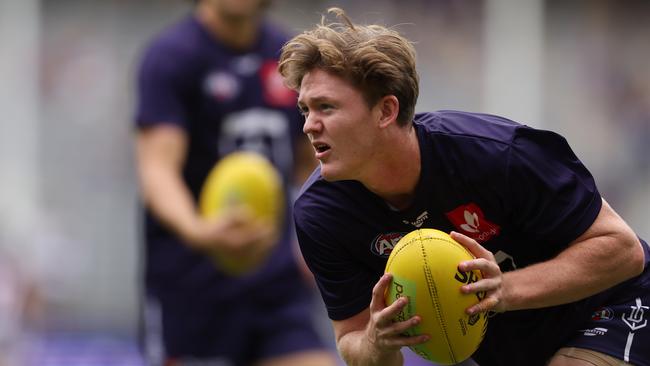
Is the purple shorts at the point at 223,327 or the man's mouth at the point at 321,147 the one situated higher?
the man's mouth at the point at 321,147

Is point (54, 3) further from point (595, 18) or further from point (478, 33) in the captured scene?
point (595, 18)

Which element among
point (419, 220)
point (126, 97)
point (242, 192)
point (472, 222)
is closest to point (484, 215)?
point (472, 222)

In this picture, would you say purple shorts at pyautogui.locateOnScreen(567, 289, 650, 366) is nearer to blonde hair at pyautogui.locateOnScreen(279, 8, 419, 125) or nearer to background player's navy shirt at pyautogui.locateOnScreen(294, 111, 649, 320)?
background player's navy shirt at pyautogui.locateOnScreen(294, 111, 649, 320)

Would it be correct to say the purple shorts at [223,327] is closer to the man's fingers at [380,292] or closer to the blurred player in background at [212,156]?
the blurred player in background at [212,156]

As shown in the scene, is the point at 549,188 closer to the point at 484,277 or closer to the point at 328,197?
the point at 484,277

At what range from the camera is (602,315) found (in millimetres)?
4949

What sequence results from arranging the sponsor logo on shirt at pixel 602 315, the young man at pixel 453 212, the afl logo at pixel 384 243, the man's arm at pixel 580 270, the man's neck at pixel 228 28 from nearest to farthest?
the man's arm at pixel 580 270, the young man at pixel 453 212, the afl logo at pixel 384 243, the sponsor logo on shirt at pixel 602 315, the man's neck at pixel 228 28

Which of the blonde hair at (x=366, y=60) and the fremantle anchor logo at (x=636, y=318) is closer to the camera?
the blonde hair at (x=366, y=60)

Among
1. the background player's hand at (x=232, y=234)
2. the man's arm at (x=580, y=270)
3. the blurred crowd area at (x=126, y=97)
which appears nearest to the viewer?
the man's arm at (x=580, y=270)

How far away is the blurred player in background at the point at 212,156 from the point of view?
7.71 m

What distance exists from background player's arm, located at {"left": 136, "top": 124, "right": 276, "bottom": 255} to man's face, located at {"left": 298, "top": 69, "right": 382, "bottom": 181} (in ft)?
8.98

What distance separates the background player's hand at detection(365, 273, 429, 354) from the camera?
4.30 m

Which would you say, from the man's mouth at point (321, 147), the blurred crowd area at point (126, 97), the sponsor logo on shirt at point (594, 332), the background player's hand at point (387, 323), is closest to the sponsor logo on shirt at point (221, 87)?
the man's mouth at point (321, 147)

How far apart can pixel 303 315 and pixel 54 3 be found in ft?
30.1
